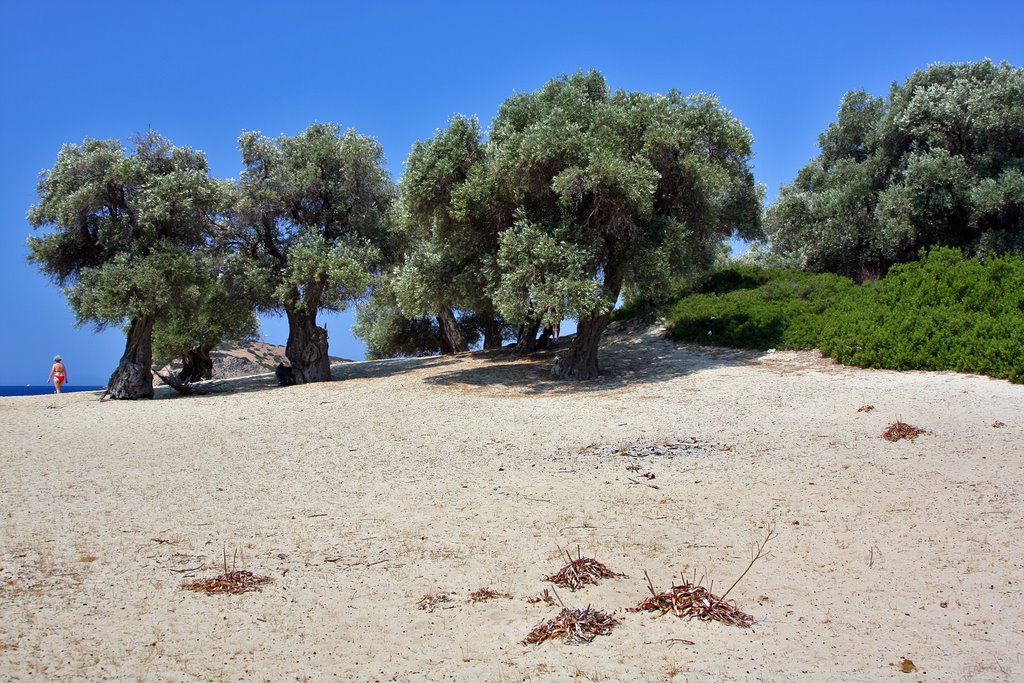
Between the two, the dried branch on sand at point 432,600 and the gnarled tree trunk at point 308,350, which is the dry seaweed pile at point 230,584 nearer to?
the dried branch on sand at point 432,600

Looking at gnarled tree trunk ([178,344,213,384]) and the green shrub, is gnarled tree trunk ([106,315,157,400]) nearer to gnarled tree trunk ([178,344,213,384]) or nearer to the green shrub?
gnarled tree trunk ([178,344,213,384])

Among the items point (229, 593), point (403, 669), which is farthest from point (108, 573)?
point (403, 669)

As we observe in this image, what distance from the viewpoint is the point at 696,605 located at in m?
5.55

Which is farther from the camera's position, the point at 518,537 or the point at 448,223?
the point at 448,223

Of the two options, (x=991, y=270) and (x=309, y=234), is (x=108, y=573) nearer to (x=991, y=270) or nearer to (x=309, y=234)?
(x=309, y=234)

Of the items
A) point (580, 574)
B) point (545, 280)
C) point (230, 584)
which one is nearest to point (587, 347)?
point (545, 280)

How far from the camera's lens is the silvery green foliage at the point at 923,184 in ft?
75.7

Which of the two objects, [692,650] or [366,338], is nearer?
[692,650]

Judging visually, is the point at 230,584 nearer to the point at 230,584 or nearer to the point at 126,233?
the point at 230,584

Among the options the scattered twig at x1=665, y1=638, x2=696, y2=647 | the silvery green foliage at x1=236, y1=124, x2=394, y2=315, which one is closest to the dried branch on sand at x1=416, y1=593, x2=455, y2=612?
the scattered twig at x1=665, y1=638, x2=696, y2=647

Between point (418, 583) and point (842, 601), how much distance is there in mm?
3386

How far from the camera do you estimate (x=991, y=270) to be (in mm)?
16328

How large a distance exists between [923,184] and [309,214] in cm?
1901

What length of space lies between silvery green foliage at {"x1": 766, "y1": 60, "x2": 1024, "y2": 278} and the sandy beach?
463 inches
